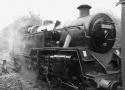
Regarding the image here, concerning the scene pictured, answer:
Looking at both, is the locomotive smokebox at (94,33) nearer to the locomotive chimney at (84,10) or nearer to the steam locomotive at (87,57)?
the steam locomotive at (87,57)

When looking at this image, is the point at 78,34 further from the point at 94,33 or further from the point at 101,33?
the point at 101,33

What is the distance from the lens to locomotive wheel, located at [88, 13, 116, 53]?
262 inches

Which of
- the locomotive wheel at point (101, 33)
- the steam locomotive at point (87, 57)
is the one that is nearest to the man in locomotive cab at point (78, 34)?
the steam locomotive at point (87, 57)

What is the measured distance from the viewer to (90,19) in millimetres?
6727

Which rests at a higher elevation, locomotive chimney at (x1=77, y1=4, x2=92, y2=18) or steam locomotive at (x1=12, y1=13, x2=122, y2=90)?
locomotive chimney at (x1=77, y1=4, x2=92, y2=18)

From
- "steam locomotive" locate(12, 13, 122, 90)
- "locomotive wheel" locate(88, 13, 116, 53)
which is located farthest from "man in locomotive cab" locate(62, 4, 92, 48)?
"locomotive wheel" locate(88, 13, 116, 53)

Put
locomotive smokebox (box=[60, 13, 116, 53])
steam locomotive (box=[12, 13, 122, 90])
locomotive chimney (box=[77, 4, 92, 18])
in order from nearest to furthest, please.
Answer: steam locomotive (box=[12, 13, 122, 90]) → locomotive smokebox (box=[60, 13, 116, 53]) → locomotive chimney (box=[77, 4, 92, 18])

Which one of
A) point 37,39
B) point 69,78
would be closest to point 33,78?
point 37,39

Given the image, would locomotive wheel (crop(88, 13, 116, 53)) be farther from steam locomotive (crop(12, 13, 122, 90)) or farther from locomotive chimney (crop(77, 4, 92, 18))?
locomotive chimney (crop(77, 4, 92, 18))

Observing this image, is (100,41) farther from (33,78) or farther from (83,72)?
(33,78)

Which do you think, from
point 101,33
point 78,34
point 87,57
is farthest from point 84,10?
point 87,57

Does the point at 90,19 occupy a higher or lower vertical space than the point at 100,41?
higher

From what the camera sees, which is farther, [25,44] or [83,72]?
[25,44]

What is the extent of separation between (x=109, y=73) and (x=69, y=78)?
135cm
